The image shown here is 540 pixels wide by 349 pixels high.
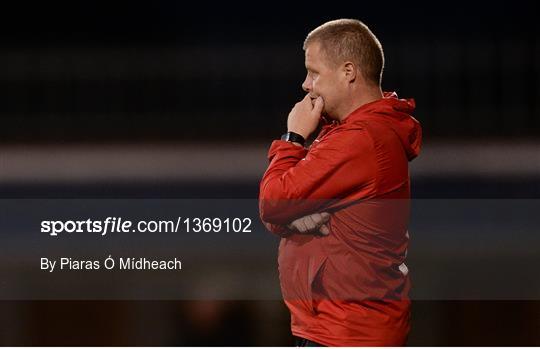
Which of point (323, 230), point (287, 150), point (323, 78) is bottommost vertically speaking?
point (323, 230)

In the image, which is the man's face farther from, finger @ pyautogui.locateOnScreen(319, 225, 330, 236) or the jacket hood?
finger @ pyautogui.locateOnScreen(319, 225, 330, 236)

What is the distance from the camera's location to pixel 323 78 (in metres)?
1.06

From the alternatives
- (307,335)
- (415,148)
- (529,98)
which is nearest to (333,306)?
(307,335)

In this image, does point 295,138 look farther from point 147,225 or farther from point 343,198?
point 147,225

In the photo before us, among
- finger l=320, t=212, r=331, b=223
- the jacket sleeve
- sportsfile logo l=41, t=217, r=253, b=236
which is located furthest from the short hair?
sportsfile logo l=41, t=217, r=253, b=236

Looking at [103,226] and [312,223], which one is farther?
[103,226]

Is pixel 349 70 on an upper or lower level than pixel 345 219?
upper

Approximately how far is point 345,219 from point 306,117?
17cm

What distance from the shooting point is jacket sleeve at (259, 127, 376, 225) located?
1.00 metres

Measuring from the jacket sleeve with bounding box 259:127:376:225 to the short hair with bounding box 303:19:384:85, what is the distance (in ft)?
0.37

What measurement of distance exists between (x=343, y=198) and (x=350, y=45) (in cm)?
24

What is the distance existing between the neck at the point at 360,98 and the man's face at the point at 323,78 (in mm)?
16

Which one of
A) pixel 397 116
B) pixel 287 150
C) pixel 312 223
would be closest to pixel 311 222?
pixel 312 223

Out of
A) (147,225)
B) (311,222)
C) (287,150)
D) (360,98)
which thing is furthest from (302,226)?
(147,225)
